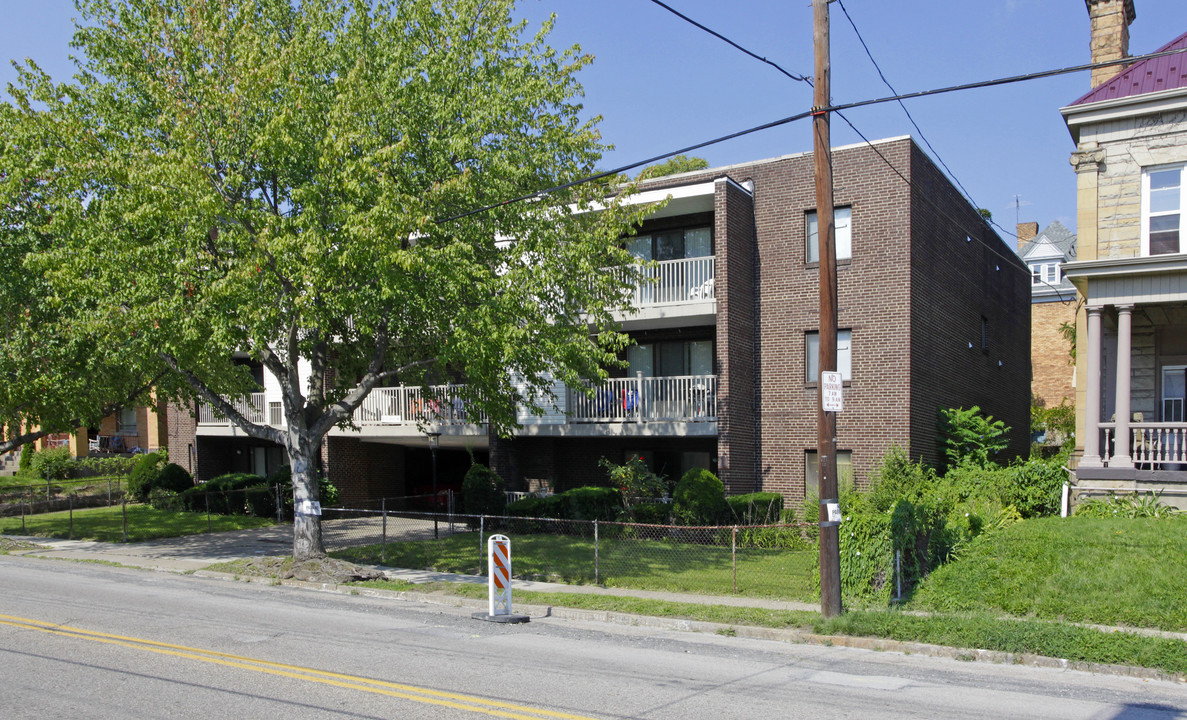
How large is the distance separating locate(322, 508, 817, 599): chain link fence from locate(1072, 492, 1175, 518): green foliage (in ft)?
16.8

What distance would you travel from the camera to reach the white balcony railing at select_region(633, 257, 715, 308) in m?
22.1

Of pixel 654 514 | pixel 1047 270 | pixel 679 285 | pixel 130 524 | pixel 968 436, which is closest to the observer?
pixel 654 514

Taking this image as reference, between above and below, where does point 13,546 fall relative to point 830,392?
below

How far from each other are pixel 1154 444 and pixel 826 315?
1023 centimetres

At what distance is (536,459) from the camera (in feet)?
82.2

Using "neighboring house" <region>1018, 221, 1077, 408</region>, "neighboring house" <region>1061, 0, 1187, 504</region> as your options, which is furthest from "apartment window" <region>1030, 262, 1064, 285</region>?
"neighboring house" <region>1061, 0, 1187, 504</region>

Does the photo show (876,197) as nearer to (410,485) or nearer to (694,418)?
(694,418)

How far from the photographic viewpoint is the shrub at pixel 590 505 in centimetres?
2134

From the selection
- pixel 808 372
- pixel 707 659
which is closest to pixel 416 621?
pixel 707 659

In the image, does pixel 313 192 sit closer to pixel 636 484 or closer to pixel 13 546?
pixel 636 484

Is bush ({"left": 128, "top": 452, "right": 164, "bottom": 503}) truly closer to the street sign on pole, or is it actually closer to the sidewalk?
the sidewalk

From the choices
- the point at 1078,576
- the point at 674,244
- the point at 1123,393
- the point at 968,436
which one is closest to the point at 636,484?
the point at 674,244

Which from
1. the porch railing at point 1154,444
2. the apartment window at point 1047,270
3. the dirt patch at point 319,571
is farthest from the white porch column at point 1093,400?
the apartment window at point 1047,270

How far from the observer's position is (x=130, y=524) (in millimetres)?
25125
